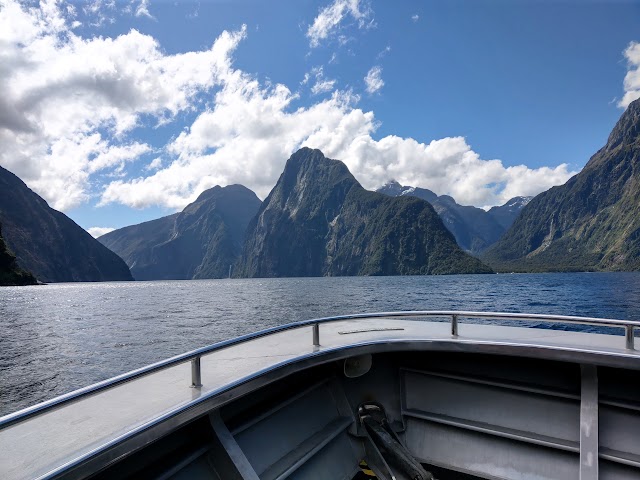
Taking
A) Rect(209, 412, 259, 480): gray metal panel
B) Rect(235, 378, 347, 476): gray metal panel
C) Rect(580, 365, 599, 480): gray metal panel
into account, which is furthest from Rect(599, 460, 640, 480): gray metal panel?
Rect(209, 412, 259, 480): gray metal panel

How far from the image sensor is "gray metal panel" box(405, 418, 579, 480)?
449cm

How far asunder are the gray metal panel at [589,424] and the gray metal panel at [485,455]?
0.26 metres

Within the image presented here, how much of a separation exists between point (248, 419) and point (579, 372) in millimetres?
4071

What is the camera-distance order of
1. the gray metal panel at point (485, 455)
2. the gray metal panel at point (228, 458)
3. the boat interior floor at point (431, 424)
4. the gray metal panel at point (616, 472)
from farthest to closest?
the gray metal panel at point (485, 455)
the gray metal panel at point (616, 472)
the boat interior floor at point (431, 424)
the gray metal panel at point (228, 458)

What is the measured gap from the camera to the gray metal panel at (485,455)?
449 cm

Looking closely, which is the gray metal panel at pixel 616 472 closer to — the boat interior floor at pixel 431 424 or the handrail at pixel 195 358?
the boat interior floor at pixel 431 424

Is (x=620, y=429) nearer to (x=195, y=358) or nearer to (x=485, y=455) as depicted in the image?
(x=485, y=455)

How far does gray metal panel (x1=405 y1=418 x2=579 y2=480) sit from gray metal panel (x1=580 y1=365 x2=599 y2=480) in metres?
0.26

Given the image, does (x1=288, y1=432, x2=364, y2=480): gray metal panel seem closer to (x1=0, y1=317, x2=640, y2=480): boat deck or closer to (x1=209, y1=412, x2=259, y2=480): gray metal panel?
(x1=209, y1=412, x2=259, y2=480): gray metal panel

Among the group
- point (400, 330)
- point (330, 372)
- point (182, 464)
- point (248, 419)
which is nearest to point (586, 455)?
point (400, 330)

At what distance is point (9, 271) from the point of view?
433 feet

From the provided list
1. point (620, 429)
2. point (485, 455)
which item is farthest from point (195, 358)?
point (620, 429)

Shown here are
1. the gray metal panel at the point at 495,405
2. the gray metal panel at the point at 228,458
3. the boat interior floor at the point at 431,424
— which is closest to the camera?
the gray metal panel at the point at 228,458

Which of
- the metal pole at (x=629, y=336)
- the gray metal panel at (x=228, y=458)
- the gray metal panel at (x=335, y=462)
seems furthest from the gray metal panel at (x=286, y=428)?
the metal pole at (x=629, y=336)
